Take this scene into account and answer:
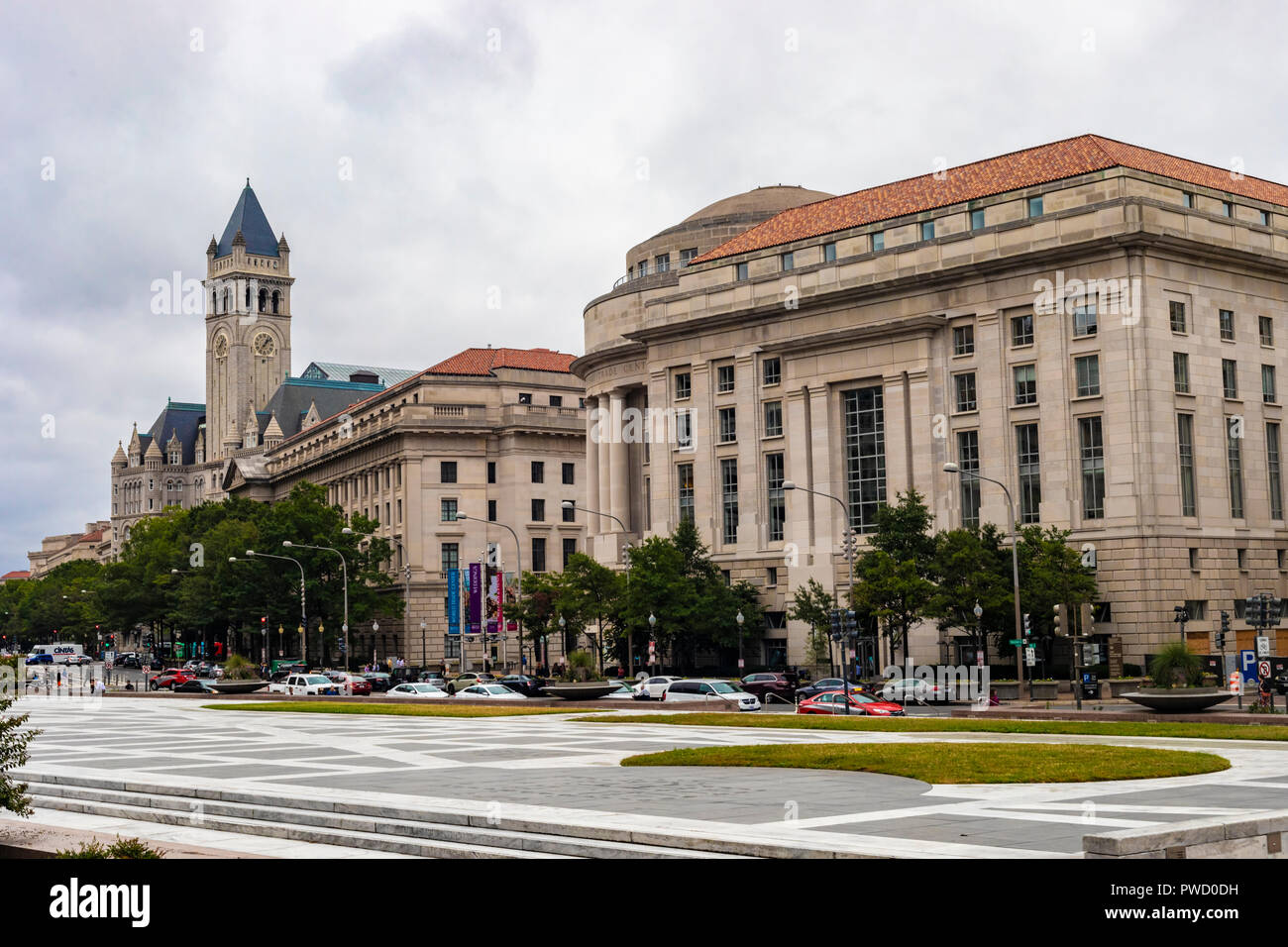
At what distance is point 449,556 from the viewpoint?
362 ft

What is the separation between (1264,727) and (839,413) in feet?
159

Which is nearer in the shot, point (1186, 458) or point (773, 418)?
point (1186, 458)

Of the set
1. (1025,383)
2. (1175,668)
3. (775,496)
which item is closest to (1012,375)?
(1025,383)

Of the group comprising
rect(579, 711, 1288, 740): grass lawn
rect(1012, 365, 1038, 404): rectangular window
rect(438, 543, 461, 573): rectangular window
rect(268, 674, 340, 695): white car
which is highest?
rect(1012, 365, 1038, 404): rectangular window

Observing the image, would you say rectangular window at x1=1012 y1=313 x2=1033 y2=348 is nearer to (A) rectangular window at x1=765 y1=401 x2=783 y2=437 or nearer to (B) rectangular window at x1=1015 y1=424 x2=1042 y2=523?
(B) rectangular window at x1=1015 y1=424 x2=1042 y2=523

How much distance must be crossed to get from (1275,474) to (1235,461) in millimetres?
3725

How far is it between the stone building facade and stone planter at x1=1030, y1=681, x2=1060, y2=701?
26.4 feet

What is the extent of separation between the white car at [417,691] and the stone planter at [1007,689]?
2389 centimetres

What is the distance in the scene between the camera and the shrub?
4025 centimetres

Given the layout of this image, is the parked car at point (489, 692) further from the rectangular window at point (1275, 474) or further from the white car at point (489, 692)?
the rectangular window at point (1275, 474)

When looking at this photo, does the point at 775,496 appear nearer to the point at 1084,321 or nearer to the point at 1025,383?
the point at 1025,383

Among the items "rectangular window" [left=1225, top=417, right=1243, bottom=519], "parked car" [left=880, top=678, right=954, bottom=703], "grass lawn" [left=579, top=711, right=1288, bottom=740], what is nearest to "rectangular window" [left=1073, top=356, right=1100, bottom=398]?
"rectangular window" [left=1225, top=417, right=1243, bottom=519]

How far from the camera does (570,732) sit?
118ft
